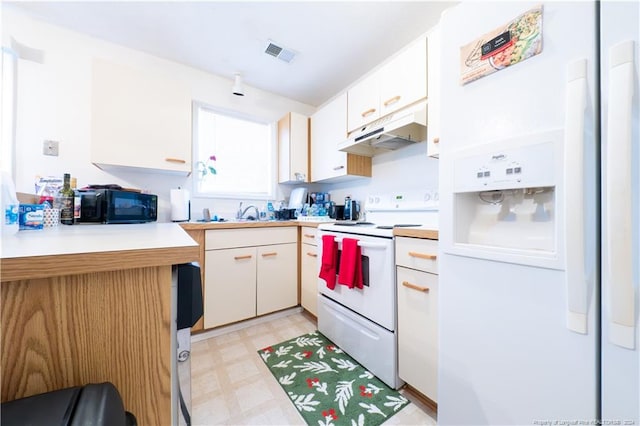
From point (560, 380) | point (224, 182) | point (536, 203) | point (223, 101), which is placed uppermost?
point (223, 101)

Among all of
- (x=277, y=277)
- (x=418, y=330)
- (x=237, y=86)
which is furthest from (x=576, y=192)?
(x=237, y=86)

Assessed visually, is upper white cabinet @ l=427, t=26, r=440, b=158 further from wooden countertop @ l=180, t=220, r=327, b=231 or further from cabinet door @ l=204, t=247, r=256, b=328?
cabinet door @ l=204, t=247, r=256, b=328

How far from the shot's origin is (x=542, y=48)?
0.71 m

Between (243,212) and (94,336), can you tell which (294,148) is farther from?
(94,336)

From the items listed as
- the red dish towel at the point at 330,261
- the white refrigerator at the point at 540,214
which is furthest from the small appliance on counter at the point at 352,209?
the white refrigerator at the point at 540,214

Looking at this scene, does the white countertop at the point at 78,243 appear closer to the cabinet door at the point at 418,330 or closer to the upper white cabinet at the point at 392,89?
the cabinet door at the point at 418,330

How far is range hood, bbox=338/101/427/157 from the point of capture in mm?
1460

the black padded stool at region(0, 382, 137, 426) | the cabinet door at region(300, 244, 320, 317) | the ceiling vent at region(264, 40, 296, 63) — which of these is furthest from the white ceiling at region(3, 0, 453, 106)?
the black padded stool at region(0, 382, 137, 426)

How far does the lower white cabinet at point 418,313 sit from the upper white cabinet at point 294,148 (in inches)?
61.0

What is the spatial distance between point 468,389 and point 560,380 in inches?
12.0

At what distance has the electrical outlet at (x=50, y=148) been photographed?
1.66 m

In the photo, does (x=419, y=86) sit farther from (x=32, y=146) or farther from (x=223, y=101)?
(x=32, y=146)

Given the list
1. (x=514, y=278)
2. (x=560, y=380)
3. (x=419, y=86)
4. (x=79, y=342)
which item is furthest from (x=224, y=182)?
(x=560, y=380)

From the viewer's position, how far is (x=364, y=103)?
1.89m
